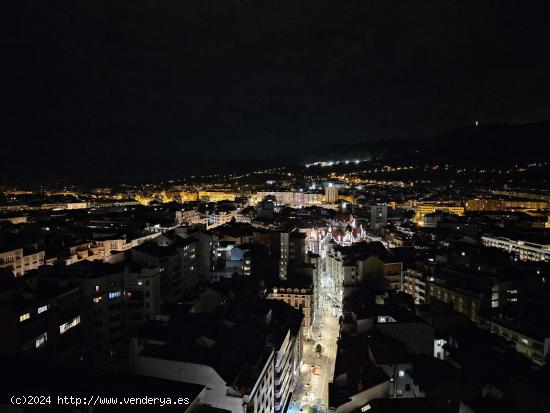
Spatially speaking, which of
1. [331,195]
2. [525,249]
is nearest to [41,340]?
[525,249]

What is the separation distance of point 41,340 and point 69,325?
1.02 m

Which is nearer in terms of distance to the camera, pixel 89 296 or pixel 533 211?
pixel 89 296

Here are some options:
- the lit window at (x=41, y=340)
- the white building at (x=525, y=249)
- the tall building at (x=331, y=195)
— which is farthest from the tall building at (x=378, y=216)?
the lit window at (x=41, y=340)

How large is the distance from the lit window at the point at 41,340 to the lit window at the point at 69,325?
497 millimetres

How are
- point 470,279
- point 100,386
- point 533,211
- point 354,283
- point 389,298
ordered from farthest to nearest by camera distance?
1. point 533,211
2. point 354,283
3. point 470,279
4. point 389,298
5. point 100,386

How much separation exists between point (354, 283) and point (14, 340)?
43.3 ft

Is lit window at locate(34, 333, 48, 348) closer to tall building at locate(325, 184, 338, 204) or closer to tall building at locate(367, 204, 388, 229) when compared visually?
tall building at locate(367, 204, 388, 229)

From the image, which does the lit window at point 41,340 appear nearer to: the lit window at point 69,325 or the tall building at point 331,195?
the lit window at point 69,325

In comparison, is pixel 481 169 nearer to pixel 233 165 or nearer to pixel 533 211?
pixel 533 211

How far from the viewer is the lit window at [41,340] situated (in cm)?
980

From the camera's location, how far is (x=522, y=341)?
508 inches

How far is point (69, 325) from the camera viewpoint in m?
11.0

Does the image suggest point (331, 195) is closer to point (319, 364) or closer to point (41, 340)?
point (319, 364)

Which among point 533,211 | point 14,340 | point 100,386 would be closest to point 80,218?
point 14,340
